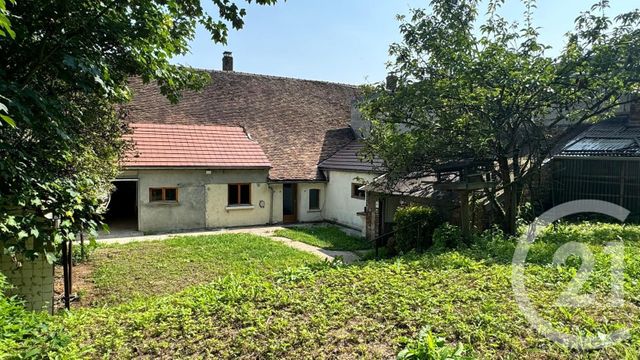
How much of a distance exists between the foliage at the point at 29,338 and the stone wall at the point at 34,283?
8.85ft

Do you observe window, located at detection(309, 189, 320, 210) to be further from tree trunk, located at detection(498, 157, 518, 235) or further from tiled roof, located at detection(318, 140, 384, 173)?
tree trunk, located at detection(498, 157, 518, 235)

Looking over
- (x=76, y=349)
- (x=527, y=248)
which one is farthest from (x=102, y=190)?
(x=527, y=248)

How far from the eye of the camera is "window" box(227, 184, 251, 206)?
18.3 meters

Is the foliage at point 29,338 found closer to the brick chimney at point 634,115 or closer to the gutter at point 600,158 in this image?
the gutter at point 600,158

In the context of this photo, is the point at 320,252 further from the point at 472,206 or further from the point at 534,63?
the point at 534,63

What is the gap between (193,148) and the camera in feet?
58.9

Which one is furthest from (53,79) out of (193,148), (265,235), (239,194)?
(239,194)

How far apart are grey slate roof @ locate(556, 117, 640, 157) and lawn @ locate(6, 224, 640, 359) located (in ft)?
28.7

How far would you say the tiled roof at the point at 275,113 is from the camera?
1964 cm

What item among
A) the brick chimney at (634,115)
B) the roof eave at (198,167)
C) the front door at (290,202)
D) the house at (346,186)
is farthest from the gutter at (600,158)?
the roof eave at (198,167)

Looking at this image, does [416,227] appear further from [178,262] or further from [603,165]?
[603,165]

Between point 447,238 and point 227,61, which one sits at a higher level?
point 227,61

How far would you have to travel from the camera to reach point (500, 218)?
10.9m

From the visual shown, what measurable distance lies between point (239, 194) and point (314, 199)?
372 cm
